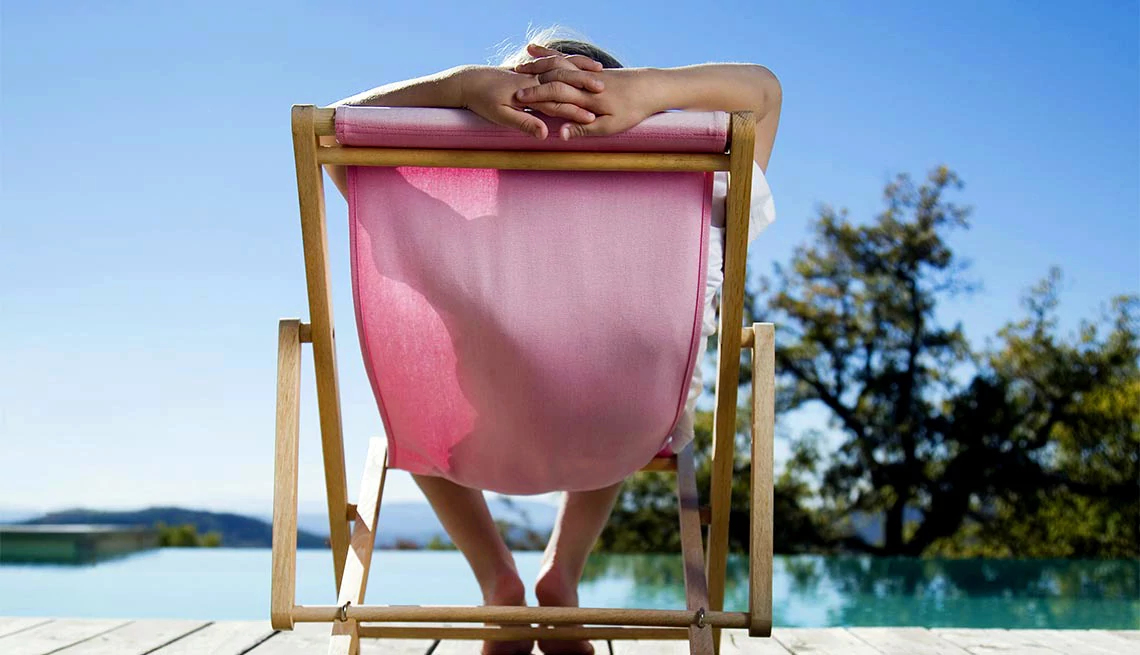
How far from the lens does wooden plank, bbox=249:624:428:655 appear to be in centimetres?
203

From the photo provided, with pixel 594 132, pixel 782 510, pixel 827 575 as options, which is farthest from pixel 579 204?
pixel 782 510

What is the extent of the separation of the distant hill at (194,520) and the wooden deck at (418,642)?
756 cm

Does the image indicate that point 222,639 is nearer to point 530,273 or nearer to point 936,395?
point 530,273

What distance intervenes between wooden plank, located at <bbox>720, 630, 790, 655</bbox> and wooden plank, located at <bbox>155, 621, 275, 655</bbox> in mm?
989

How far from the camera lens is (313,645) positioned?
6.89 ft

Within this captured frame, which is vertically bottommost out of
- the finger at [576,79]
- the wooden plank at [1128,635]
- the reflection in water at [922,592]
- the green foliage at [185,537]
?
the green foliage at [185,537]

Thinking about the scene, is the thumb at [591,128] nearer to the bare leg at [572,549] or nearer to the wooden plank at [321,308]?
the wooden plank at [321,308]

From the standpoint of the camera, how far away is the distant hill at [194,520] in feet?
31.7

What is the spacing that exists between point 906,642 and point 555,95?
5.23ft

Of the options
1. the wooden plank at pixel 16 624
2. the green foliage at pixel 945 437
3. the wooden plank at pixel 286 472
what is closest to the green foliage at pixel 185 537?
the green foliage at pixel 945 437

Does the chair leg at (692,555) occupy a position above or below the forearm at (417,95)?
below

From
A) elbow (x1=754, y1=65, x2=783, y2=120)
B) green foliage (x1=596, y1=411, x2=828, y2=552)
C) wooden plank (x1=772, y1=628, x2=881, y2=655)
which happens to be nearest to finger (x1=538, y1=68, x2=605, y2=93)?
elbow (x1=754, y1=65, x2=783, y2=120)

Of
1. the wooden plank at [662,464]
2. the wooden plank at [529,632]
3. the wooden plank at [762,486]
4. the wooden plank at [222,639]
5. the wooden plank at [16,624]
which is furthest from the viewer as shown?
the wooden plank at [16,624]

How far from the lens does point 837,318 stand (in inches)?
413
